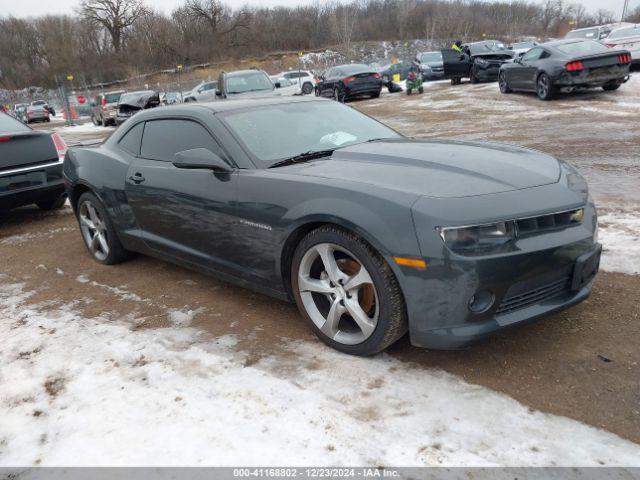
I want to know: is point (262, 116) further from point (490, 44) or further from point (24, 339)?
point (490, 44)

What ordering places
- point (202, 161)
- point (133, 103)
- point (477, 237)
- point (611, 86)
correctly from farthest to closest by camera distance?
point (133, 103), point (611, 86), point (202, 161), point (477, 237)

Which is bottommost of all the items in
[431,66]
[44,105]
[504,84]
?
[44,105]

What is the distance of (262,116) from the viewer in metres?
3.72

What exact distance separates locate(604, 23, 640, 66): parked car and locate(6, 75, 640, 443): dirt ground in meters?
13.1

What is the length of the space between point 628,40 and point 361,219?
20278 millimetres

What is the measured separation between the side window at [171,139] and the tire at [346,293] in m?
1.04

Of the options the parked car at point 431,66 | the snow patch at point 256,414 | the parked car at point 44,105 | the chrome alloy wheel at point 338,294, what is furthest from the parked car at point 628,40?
the parked car at point 44,105

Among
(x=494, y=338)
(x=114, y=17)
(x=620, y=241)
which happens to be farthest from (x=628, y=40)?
(x=114, y=17)

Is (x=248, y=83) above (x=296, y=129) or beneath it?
beneath

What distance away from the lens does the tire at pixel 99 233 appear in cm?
462

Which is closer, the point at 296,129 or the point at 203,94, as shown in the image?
the point at 296,129

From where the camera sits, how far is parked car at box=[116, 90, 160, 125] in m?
21.6

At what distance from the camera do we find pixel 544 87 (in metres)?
13.8

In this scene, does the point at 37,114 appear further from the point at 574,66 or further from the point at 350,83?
the point at 574,66
